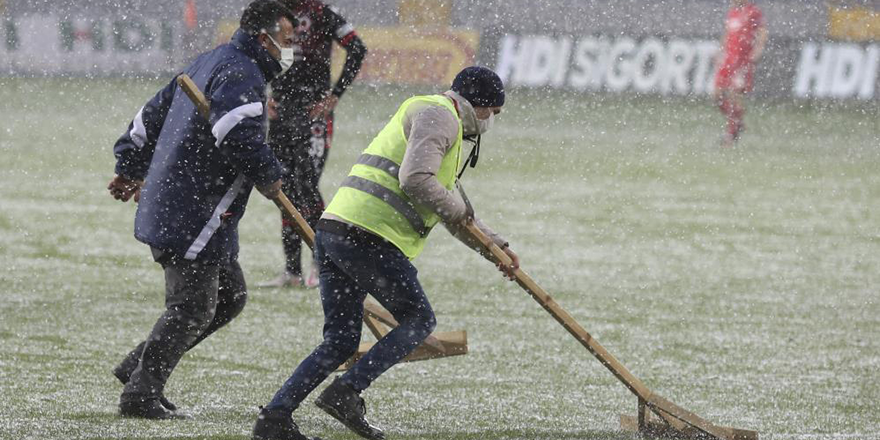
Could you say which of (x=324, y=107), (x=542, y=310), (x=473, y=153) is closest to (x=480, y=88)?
(x=473, y=153)

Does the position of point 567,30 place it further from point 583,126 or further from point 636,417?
point 636,417

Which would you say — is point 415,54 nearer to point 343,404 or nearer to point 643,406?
point 643,406

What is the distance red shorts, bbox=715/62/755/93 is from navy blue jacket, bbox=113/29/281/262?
53.7 ft

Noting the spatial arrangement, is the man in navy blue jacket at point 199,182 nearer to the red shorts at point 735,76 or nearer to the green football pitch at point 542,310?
the green football pitch at point 542,310

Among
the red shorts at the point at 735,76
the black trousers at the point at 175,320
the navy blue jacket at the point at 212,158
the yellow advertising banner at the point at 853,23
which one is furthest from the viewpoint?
the yellow advertising banner at the point at 853,23

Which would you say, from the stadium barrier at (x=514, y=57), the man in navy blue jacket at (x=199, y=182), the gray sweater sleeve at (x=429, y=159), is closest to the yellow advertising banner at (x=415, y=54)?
the stadium barrier at (x=514, y=57)

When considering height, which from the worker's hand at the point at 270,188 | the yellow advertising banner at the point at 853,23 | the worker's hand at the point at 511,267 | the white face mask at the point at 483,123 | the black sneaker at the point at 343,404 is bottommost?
the black sneaker at the point at 343,404

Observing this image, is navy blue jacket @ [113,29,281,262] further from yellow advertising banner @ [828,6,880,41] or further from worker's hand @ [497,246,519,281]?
yellow advertising banner @ [828,6,880,41]

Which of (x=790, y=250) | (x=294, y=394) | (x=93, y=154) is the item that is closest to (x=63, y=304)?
(x=294, y=394)

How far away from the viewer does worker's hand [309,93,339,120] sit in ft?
28.5

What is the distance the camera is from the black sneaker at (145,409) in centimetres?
551

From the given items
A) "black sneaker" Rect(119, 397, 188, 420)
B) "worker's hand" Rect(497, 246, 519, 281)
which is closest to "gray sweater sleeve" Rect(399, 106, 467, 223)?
"worker's hand" Rect(497, 246, 519, 281)

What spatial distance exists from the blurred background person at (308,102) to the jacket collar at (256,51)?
3280mm

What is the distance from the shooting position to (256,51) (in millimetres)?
5332
